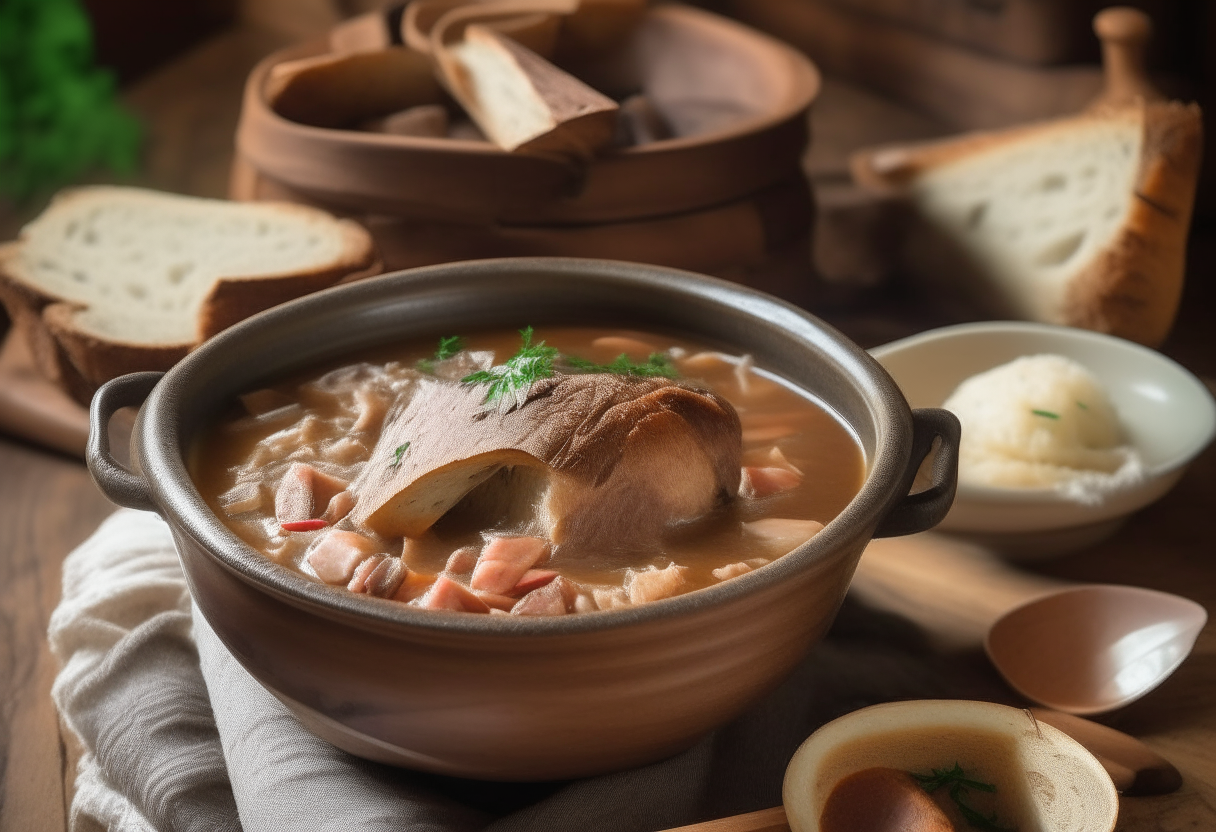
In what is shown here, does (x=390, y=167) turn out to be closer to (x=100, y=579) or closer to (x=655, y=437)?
(x=100, y=579)

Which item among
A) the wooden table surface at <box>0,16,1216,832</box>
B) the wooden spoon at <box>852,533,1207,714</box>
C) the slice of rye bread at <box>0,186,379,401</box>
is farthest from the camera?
the slice of rye bread at <box>0,186,379,401</box>

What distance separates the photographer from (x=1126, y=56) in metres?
3.39

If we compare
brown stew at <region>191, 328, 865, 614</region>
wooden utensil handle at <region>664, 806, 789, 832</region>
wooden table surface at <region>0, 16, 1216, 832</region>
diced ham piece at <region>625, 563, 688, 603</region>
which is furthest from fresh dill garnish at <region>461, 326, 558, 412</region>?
wooden table surface at <region>0, 16, 1216, 832</region>

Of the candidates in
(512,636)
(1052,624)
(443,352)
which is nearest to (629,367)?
(443,352)

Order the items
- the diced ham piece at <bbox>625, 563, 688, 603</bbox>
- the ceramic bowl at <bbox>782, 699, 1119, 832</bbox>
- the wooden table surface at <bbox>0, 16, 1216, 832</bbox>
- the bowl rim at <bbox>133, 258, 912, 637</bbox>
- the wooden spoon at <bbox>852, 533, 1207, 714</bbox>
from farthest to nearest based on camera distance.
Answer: the wooden spoon at <bbox>852, 533, 1207, 714</bbox>
the wooden table surface at <bbox>0, 16, 1216, 832</bbox>
the diced ham piece at <bbox>625, 563, 688, 603</bbox>
the ceramic bowl at <bbox>782, 699, 1119, 832</bbox>
the bowl rim at <bbox>133, 258, 912, 637</bbox>

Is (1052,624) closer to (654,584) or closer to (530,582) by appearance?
(654,584)

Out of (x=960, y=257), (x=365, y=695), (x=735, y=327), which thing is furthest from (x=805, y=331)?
(x=960, y=257)

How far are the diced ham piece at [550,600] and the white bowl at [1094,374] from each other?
0.89 m

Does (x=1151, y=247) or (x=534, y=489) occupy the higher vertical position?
(x=534, y=489)

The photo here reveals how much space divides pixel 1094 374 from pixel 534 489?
1.49 meters

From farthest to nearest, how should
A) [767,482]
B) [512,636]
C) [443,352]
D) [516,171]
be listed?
1. [516,171]
2. [443,352]
3. [767,482]
4. [512,636]

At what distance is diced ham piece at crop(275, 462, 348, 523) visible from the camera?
188 centimetres

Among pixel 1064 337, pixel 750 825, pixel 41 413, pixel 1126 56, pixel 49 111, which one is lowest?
pixel 49 111

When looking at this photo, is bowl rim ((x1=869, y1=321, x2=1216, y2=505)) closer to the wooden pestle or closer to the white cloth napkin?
the white cloth napkin
